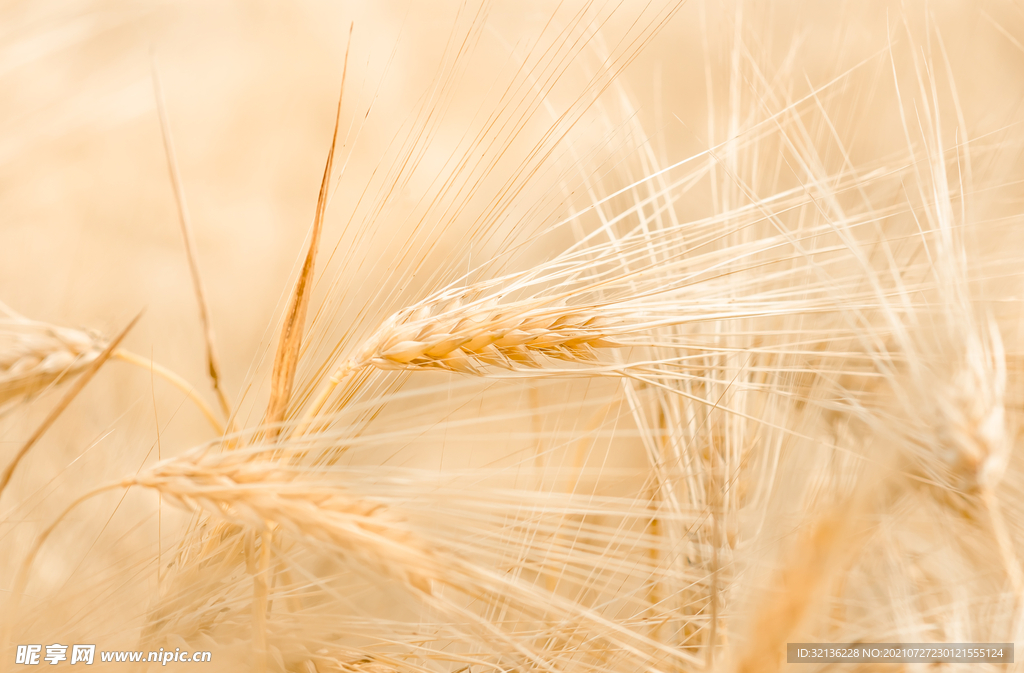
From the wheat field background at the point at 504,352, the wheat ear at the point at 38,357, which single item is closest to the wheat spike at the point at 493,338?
the wheat field background at the point at 504,352

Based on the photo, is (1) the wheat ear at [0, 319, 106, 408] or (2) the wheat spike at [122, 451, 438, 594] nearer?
(2) the wheat spike at [122, 451, 438, 594]

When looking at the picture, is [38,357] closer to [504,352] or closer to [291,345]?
[291,345]

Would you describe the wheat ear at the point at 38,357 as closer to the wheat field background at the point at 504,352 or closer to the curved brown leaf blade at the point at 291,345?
the wheat field background at the point at 504,352

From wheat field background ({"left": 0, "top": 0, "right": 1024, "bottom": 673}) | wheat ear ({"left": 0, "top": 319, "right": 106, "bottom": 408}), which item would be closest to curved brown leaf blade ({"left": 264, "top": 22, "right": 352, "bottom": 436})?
wheat field background ({"left": 0, "top": 0, "right": 1024, "bottom": 673})

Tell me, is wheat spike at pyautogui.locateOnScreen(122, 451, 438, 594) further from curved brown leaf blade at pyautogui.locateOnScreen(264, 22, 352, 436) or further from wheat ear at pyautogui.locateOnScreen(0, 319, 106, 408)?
wheat ear at pyautogui.locateOnScreen(0, 319, 106, 408)

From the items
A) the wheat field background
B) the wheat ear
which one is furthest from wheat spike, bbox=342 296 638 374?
the wheat ear

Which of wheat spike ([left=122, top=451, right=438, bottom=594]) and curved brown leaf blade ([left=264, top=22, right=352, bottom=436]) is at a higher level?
curved brown leaf blade ([left=264, top=22, right=352, bottom=436])

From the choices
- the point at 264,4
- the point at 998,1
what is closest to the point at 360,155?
the point at 264,4

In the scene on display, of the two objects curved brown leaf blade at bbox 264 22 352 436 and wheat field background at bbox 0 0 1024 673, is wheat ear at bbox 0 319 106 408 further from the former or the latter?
curved brown leaf blade at bbox 264 22 352 436
